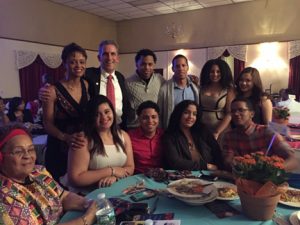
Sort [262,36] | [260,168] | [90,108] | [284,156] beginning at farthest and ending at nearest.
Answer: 1. [262,36]
2. [90,108]
3. [284,156]
4. [260,168]

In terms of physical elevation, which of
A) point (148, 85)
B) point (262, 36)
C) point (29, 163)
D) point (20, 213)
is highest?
point (262, 36)

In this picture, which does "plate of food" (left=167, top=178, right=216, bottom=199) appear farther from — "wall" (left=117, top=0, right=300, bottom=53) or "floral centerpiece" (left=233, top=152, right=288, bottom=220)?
"wall" (left=117, top=0, right=300, bottom=53)

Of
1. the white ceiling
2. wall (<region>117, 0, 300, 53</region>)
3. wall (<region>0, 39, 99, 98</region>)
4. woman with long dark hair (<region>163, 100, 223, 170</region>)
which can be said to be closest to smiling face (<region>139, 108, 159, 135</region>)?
woman with long dark hair (<region>163, 100, 223, 170</region>)

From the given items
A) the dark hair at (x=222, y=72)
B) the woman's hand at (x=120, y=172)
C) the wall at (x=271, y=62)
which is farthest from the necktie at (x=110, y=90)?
the wall at (x=271, y=62)

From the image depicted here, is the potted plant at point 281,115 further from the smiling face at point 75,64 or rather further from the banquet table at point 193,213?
the smiling face at point 75,64

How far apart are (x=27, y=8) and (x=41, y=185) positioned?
5546 mm

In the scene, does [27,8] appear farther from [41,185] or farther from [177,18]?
[41,185]

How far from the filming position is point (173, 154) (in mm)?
2098

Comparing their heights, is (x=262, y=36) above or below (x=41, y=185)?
above

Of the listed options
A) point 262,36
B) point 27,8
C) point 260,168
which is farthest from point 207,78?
point 27,8

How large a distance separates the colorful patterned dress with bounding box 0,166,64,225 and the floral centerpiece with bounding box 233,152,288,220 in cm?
94

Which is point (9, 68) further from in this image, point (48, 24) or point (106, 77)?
point (106, 77)

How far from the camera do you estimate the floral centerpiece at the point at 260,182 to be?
3.71ft

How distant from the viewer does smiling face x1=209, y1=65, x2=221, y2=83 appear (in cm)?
273
